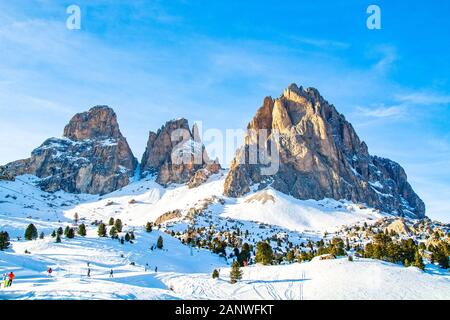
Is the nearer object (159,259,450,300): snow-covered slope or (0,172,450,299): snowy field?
(0,172,450,299): snowy field

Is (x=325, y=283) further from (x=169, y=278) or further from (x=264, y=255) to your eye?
(x=264, y=255)

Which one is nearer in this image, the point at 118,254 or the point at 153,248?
the point at 118,254

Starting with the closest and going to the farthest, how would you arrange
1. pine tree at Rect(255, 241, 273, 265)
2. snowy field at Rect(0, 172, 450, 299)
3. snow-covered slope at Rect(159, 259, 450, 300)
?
1. snowy field at Rect(0, 172, 450, 299)
2. snow-covered slope at Rect(159, 259, 450, 300)
3. pine tree at Rect(255, 241, 273, 265)

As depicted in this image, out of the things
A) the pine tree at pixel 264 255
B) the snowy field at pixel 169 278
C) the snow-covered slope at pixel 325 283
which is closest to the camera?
the snowy field at pixel 169 278

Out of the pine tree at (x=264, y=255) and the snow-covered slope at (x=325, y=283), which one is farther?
the pine tree at (x=264, y=255)

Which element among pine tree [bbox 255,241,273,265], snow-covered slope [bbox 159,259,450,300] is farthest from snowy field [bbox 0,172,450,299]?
pine tree [bbox 255,241,273,265]

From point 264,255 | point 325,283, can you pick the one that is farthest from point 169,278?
point 264,255

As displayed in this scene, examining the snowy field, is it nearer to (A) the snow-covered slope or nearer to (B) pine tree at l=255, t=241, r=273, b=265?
(A) the snow-covered slope

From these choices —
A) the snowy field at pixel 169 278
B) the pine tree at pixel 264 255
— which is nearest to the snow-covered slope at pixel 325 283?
the snowy field at pixel 169 278

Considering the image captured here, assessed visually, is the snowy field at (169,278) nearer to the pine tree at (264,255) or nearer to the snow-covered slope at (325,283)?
the snow-covered slope at (325,283)
